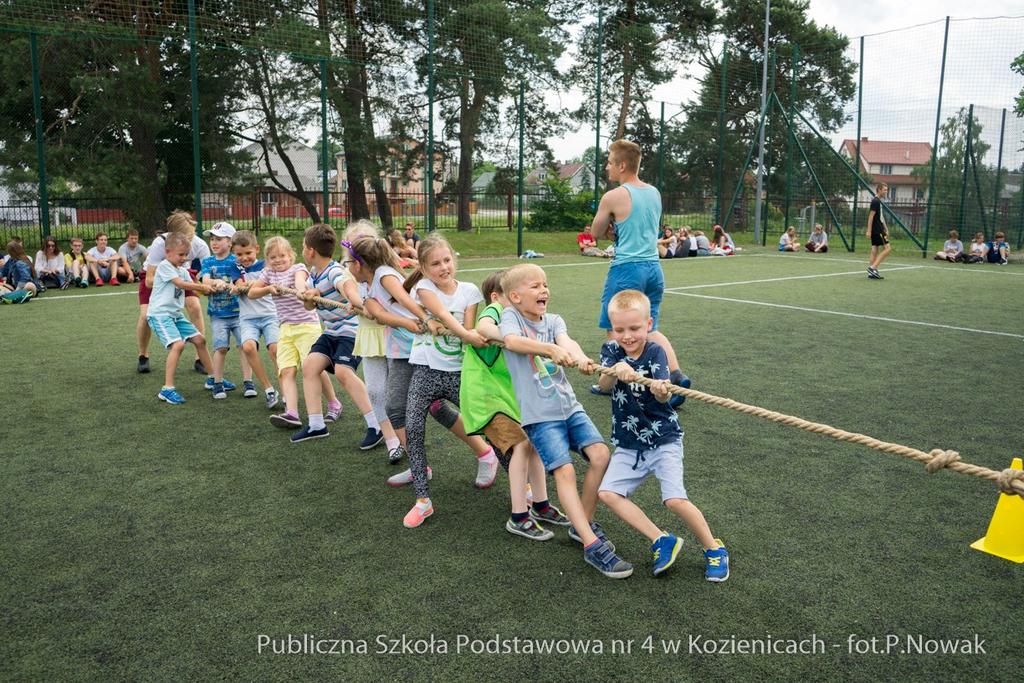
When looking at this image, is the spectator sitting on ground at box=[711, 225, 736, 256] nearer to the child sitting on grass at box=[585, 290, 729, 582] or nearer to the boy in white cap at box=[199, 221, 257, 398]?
the boy in white cap at box=[199, 221, 257, 398]

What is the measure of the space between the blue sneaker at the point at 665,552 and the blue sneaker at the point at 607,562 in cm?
12

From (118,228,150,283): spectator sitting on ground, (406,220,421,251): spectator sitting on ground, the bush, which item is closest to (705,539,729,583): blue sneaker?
(118,228,150,283): spectator sitting on ground

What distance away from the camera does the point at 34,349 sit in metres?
8.96

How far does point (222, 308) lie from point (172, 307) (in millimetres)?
683

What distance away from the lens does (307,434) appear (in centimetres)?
573

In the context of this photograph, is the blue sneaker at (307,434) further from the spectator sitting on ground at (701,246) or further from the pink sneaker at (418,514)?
the spectator sitting on ground at (701,246)

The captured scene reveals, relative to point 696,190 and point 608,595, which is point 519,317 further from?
point 696,190

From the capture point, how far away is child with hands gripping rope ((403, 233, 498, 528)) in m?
4.30

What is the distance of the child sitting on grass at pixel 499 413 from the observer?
3975 millimetres

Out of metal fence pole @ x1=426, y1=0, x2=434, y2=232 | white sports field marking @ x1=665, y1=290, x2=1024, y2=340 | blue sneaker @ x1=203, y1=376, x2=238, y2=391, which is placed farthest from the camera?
metal fence pole @ x1=426, y1=0, x2=434, y2=232

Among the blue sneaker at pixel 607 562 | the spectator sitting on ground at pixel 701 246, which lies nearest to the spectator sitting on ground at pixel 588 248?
the spectator sitting on ground at pixel 701 246

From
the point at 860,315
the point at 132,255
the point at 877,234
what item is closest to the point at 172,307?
the point at 860,315

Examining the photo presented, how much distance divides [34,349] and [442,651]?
25.6ft

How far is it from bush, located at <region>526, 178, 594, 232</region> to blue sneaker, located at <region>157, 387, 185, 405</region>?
71.8 feet
